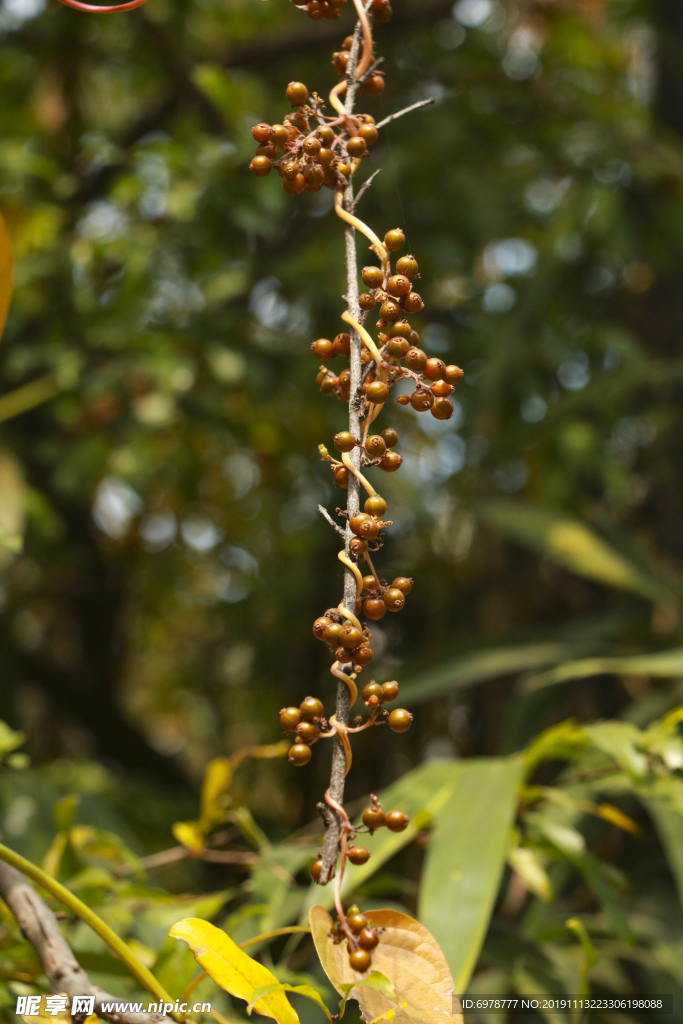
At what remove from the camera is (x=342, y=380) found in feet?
0.76

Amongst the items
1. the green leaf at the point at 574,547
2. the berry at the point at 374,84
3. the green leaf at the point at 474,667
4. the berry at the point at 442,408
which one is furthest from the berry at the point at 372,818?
the green leaf at the point at 574,547

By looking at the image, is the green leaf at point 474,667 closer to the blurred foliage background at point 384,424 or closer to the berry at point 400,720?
the blurred foliage background at point 384,424

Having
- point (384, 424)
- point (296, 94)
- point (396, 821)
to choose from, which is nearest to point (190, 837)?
point (396, 821)

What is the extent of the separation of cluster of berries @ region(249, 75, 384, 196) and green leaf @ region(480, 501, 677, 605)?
0.77 metres

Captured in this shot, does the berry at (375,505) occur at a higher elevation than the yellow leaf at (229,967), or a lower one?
higher

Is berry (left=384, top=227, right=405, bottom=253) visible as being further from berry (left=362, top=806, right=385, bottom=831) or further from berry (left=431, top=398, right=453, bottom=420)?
berry (left=362, top=806, right=385, bottom=831)

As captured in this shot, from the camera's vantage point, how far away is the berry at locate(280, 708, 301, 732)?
8.1 inches

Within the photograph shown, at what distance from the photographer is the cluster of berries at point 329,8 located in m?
0.24

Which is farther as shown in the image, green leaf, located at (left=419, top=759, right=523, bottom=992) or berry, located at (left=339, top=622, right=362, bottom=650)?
green leaf, located at (left=419, top=759, right=523, bottom=992)

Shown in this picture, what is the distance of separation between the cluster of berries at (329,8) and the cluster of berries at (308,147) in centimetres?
2

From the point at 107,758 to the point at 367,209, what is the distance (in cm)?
111

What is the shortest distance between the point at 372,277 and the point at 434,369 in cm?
3

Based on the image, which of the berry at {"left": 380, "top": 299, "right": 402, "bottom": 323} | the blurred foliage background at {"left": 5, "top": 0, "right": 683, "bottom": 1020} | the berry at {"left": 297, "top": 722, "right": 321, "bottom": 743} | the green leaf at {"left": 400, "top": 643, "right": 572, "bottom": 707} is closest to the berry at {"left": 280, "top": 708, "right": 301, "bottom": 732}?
the berry at {"left": 297, "top": 722, "right": 321, "bottom": 743}

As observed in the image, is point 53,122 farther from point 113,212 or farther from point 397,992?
point 397,992
